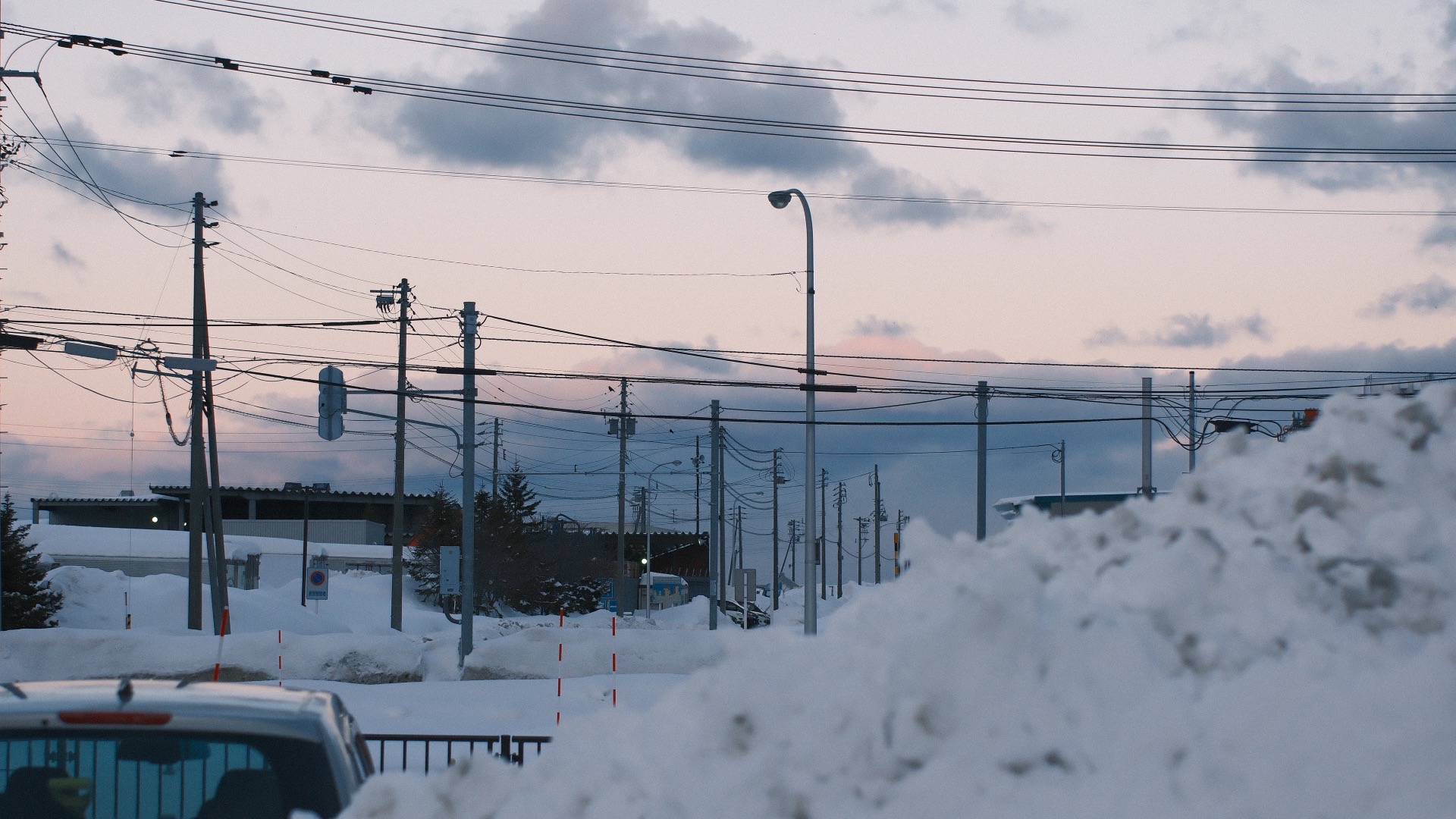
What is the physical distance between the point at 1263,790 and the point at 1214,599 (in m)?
0.44

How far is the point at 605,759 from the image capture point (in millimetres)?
2779

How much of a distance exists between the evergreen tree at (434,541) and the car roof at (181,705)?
55500mm

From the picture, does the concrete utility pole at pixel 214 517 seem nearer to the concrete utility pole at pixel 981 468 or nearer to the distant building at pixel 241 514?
the concrete utility pole at pixel 981 468

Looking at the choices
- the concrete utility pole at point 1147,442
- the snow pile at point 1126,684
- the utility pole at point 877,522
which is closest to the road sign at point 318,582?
the concrete utility pole at point 1147,442

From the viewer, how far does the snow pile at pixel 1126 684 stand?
7.30 ft

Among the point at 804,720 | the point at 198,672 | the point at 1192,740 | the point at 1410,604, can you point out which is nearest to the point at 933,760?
the point at 804,720

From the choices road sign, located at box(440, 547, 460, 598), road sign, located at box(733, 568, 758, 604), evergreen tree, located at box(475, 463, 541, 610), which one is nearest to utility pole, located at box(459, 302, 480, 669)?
road sign, located at box(440, 547, 460, 598)

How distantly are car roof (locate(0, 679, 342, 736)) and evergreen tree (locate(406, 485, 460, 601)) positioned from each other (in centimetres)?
5550

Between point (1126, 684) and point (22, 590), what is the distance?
36.5 m

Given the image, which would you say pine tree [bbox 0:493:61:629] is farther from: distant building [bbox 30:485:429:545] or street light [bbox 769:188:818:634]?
distant building [bbox 30:485:429:545]

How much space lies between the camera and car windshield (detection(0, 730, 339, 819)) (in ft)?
10.5

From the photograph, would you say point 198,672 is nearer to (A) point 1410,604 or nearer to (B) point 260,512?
(A) point 1410,604

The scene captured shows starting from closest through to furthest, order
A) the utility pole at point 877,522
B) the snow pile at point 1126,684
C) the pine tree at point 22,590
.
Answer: the snow pile at point 1126,684
the pine tree at point 22,590
the utility pole at point 877,522

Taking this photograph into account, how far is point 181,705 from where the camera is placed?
332 centimetres
